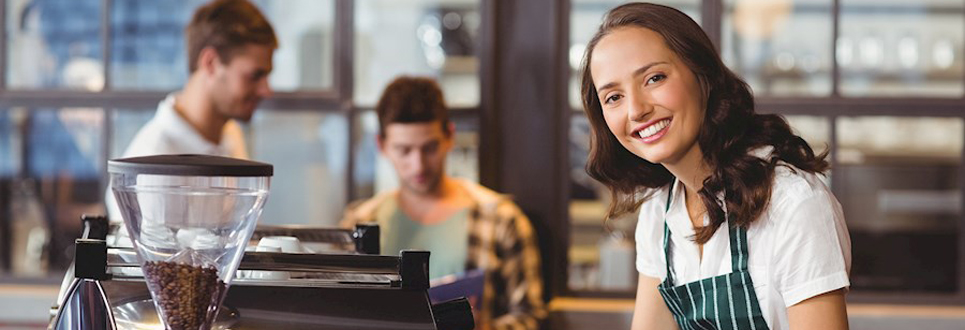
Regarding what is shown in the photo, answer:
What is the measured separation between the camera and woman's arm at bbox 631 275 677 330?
1740mm

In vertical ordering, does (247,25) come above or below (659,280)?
above

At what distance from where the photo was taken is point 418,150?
8.38ft

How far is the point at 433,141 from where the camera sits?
8.41 feet

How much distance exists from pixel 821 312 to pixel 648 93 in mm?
358

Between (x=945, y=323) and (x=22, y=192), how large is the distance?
2.42 meters

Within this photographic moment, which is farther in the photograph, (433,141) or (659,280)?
(433,141)

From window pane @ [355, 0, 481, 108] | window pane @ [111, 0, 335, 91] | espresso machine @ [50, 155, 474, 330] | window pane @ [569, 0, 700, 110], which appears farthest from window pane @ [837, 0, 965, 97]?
espresso machine @ [50, 155, 474, 330]

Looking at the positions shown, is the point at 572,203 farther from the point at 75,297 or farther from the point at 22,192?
the point at 75,297

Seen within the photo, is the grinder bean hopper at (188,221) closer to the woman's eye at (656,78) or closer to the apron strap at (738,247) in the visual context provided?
the woman's eye at (656,78)

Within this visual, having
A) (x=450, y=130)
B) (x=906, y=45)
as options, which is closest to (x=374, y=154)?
(x=450, y=130)

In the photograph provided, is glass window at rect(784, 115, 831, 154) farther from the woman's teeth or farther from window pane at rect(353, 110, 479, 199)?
window pane at rect(353, 110, 479, 199)

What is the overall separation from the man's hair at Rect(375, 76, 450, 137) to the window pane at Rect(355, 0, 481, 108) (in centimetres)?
24

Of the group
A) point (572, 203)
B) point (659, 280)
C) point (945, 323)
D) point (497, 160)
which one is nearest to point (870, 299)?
point (945, 323)

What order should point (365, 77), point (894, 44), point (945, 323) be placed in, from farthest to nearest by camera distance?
1. point (894, 44)
2. point (365, 77)
3. point (945, 323)
